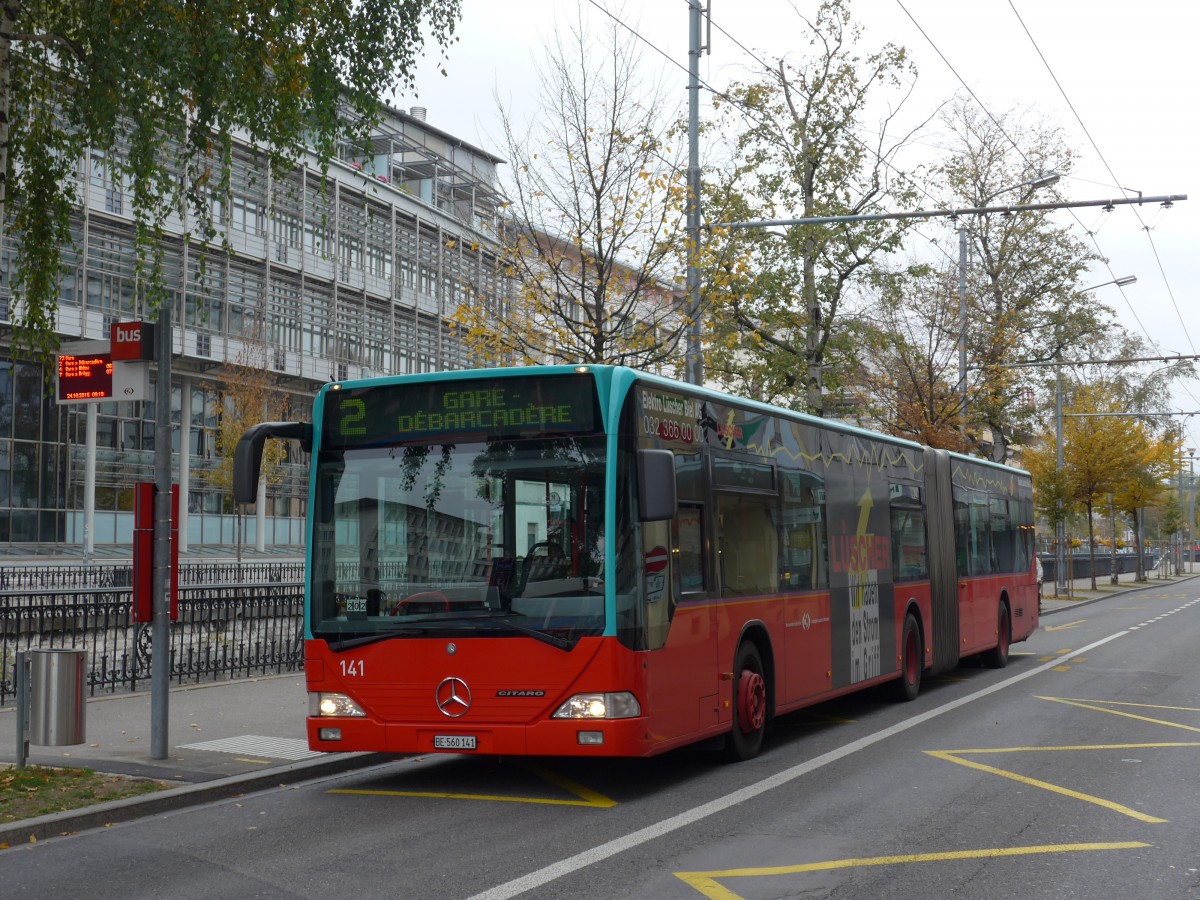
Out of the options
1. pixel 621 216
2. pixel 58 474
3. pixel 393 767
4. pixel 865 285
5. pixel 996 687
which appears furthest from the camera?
pixel 58 474

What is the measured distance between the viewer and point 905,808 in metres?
8.65

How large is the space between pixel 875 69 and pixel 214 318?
2970cm

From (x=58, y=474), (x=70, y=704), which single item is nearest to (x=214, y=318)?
(x=58, y=474)

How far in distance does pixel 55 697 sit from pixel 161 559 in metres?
1.15

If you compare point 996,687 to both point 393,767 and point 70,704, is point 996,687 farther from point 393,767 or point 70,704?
point 70,704

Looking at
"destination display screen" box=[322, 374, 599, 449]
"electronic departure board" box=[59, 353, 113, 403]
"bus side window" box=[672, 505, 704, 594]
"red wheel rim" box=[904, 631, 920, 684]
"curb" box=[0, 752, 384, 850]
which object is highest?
"electronic departure board" box=[59, 353, 113, 403]

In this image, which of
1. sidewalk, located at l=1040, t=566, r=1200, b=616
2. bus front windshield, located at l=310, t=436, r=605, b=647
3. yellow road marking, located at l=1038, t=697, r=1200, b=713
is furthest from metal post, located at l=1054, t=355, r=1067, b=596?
bus front windshield, located at l=310, t=436, r=605, b=647

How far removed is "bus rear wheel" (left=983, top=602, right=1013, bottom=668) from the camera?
64.7 ft

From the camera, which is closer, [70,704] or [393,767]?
[70,704]

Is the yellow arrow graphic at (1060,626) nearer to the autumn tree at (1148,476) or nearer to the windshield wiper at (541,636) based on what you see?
the windshield wiper at (541,636)

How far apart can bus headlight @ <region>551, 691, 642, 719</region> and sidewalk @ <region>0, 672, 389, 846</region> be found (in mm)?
2319

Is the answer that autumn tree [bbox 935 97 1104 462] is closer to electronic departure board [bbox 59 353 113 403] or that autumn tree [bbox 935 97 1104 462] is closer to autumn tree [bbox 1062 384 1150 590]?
autumn tree [bbox 1062 384 1150 590]

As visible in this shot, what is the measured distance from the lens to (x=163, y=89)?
10.2m

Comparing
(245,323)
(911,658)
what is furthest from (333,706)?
(245,323)
